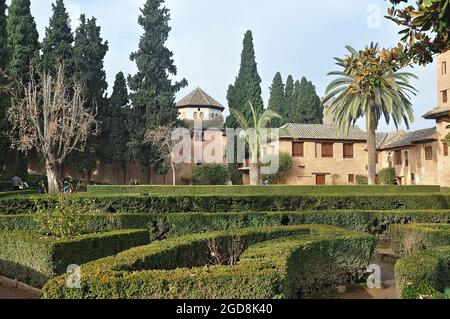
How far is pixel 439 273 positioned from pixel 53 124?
25.7 meters

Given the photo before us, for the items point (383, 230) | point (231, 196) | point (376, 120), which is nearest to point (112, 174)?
point (376, 120)

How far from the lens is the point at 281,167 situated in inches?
1566

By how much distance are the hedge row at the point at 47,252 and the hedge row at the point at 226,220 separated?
3.21 meters

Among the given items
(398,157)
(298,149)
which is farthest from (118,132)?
(398,157)

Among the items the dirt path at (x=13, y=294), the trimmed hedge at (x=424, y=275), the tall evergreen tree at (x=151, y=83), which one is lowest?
the dirt path at (x=13, y=294)

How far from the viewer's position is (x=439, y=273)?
24.3 ft

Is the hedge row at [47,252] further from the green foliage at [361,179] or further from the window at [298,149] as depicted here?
the green foliage at [361,179]

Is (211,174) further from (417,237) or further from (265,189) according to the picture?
(417,237)

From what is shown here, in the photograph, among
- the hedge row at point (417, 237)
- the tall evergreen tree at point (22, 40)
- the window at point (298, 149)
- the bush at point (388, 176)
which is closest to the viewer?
the hedge row at point (417, 237)

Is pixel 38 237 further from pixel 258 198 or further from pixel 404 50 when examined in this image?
pixel 258 198

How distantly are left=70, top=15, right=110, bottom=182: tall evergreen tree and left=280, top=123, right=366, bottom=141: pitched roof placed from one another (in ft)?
54.0

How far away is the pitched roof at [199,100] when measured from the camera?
5638 cm

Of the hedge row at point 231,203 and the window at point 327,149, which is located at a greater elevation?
the window at point 327,149

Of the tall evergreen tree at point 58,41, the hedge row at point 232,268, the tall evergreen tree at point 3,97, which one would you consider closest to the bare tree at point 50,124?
the tall evergreen tree at point 3,97
